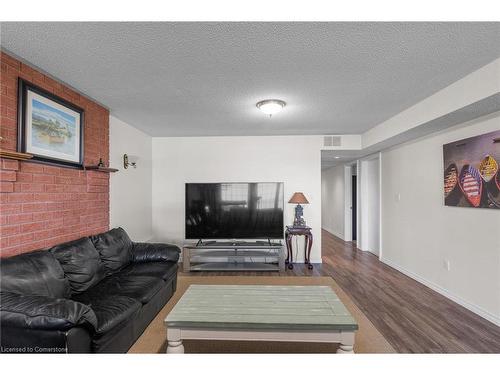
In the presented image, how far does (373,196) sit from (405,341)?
140 inches

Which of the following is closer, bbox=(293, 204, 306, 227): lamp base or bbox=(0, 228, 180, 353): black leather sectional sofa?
bbox=(0, 228, 180, 353): black leather sectional sofa

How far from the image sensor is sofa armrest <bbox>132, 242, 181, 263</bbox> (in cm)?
292

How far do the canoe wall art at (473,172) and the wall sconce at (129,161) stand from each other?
4.36 metres

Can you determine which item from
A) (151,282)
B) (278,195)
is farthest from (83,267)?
(278,195)

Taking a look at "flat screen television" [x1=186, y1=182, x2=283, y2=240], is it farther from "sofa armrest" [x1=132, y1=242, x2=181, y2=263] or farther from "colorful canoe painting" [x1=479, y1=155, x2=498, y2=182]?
"colorful canoe painting" [x1=479, y1=155, x2=498, y2=182]

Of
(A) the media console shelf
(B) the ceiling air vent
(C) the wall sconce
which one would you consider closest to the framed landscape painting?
(C) the wall sconce

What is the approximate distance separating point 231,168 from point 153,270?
241 centimetres

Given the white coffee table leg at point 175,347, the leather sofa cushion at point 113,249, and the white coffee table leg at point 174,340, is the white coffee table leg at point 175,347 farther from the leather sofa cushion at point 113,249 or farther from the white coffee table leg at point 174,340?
the leather sofa cushion at point 113,249

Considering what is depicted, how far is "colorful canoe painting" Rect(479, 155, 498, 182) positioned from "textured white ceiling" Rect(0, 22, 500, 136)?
0.91 metres

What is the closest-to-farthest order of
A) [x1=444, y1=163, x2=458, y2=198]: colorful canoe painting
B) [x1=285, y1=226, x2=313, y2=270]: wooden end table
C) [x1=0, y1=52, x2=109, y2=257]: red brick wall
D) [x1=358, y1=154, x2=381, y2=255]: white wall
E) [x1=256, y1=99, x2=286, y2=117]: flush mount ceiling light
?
1. [x1=0, y1=52, x2=109, y2=257]: red brick wall
2. [x1=256, y1=99, x2=286, y2=117]: flush mount ceiling light
3. [x1=444, y1=163, x2=458, y2=198]: colorful canoe painting
4. [x1=285, y1=226, x2=313, y2=270]: wooden end table
5. [x1=358, y1=154, x2=381, y2=255]: white wall

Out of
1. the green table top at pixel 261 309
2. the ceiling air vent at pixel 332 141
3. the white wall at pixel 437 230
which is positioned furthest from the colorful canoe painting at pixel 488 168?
the ceiling air vent at pixel 332 141

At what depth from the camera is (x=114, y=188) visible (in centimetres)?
331

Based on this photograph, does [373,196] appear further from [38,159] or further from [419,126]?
[38,159]

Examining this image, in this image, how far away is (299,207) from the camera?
4309 millimetres
